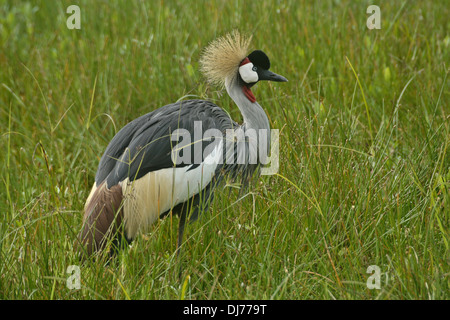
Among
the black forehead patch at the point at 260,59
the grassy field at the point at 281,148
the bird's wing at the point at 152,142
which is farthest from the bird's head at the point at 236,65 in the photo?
the bird's wing at the point at 152,142

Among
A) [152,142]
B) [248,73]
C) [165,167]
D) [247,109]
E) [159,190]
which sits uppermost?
[248,73]

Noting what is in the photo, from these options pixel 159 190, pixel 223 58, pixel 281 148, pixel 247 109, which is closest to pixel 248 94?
pixel 247 109

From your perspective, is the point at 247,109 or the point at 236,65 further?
the point at 236,65

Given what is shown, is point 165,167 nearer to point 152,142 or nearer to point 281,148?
point 152,142

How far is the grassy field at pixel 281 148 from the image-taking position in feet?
9.03

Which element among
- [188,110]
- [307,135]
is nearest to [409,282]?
[307,135]

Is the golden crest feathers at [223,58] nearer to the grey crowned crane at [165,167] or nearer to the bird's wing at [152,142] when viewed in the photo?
the grey crowned crane at [165,167]

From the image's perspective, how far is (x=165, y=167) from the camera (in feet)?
10.7

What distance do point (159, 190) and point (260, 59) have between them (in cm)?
100

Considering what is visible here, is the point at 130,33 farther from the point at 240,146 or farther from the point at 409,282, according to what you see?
the point at 409,282

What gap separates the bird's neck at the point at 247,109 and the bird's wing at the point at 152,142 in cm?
19

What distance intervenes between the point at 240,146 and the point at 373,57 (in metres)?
1.77
